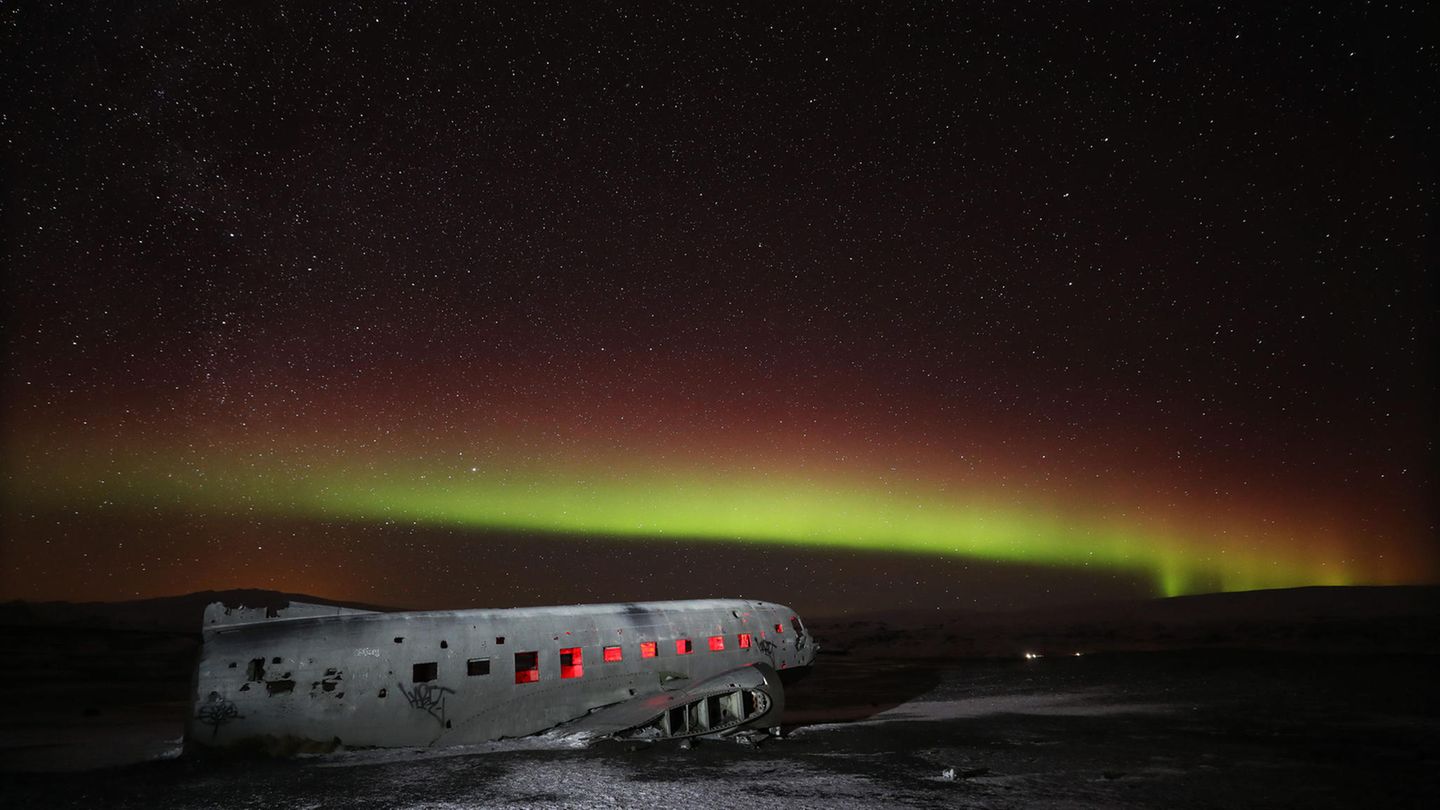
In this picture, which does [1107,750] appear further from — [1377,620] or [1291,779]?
[1377,620]

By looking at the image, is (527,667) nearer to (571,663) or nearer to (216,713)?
(571,663)

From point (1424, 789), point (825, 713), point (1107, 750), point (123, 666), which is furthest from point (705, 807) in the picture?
point (123, 666)

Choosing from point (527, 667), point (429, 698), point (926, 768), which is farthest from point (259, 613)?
point (926, 768)

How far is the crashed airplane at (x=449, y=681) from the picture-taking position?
64.4 feet

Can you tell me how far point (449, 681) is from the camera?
21234mm

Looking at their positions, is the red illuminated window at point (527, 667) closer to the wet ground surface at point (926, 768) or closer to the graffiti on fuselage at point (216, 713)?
the wet ground surface at point (926, 768)

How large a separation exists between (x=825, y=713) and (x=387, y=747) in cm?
1699

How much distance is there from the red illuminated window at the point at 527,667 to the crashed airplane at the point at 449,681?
0.03 metres

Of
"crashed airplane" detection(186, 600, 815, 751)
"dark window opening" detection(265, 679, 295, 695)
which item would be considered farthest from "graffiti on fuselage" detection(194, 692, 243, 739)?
"dark window opening" detection(265, 679, 295, 695)

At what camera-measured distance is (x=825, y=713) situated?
30.9 metres

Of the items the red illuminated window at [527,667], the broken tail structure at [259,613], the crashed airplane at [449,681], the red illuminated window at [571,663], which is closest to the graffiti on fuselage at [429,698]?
the crashed airplane at [449,681]

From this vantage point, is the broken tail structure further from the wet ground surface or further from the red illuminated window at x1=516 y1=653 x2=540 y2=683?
the red illuminated window at x1=516 y1=653 x2=540 y2=683

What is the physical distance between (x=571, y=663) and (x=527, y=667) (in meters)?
1.32

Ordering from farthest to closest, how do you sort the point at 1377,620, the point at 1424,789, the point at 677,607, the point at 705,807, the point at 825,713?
the point at 1377,620 < the point at 825,713 < the point at 677,607 < the point at 1424,789 < the point at 705,807
